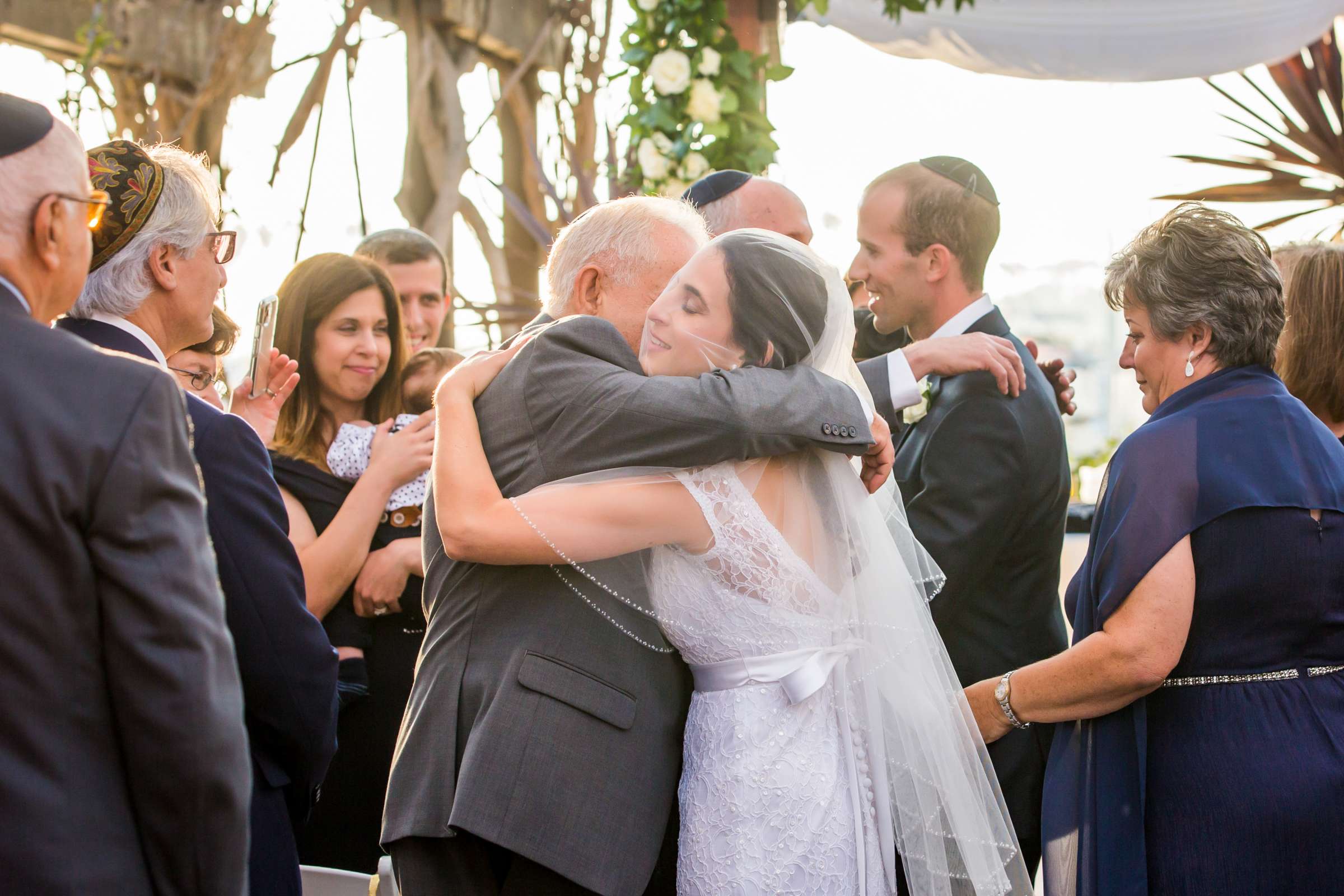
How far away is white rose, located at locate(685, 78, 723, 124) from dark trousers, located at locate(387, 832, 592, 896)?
2.83 metres

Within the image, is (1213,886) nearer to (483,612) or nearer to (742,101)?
(483,612)

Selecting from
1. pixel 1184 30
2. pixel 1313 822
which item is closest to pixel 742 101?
pixel 1184 30

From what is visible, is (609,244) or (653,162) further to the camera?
(653,162)

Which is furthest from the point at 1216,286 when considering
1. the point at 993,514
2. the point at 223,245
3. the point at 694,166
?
the point at 694,166

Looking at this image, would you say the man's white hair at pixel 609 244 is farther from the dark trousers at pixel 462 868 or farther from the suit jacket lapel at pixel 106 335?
the dark trousers at pixel 462 868

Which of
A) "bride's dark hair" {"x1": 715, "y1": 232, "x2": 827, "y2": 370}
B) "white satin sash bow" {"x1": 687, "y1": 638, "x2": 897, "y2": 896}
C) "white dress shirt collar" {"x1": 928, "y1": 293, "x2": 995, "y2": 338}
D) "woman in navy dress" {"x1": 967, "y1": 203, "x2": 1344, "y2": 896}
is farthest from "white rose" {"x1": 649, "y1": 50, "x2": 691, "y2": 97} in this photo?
"white satin sash bow" {"x1": 687, "y1": 638, "x2": 897, "y2": 896}

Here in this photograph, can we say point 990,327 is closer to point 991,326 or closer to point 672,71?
point 991,326

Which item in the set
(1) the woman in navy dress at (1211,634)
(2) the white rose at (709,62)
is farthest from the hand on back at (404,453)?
(2) the white rose at (709,62)

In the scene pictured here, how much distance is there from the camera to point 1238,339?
7.72 ft

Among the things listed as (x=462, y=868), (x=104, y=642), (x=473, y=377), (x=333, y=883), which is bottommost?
(x=333, y=883)

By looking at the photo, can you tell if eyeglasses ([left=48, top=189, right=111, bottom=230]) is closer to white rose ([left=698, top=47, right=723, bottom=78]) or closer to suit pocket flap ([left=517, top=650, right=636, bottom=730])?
suit pocket flap ([left=517, top=650, right=636, bottom=730])

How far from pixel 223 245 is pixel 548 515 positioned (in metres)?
0.79

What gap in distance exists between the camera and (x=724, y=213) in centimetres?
326

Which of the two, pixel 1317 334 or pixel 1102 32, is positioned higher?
pixel 1102 32
